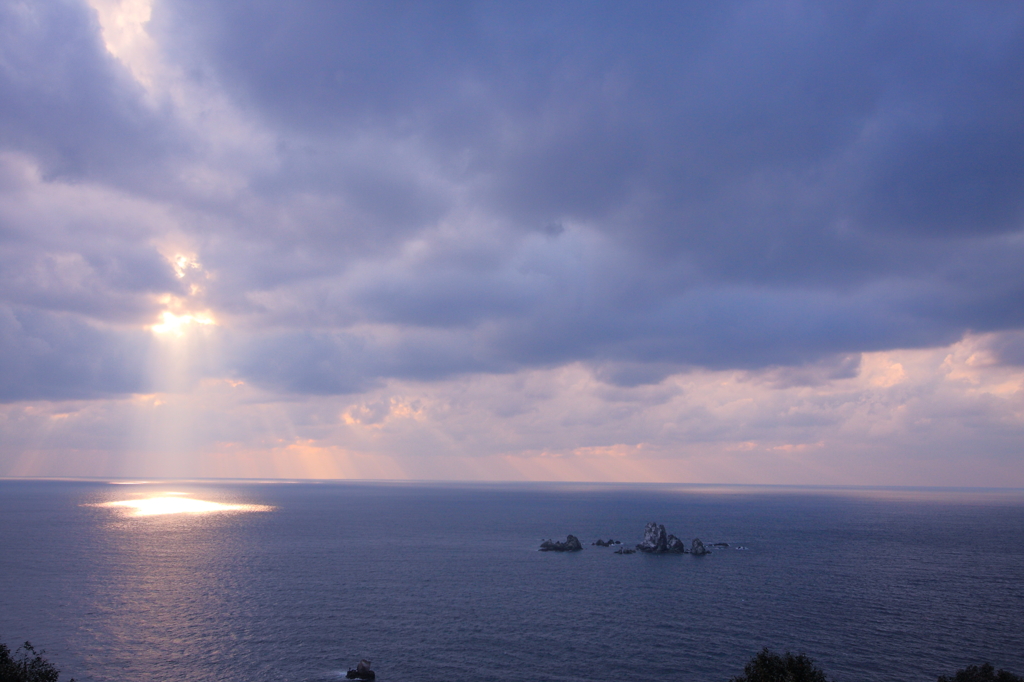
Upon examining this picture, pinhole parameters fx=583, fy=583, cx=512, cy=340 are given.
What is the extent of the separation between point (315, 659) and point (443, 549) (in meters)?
87.8

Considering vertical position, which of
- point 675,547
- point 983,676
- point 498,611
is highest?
point 983,676

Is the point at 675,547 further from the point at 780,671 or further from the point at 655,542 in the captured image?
the point at 780,671

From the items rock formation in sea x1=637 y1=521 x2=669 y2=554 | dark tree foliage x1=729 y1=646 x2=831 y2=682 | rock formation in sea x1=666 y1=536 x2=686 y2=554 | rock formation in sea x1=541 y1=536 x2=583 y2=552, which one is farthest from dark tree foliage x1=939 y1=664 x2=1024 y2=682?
rock formation in sea x1=541 y1=536 x2=583 y2=552

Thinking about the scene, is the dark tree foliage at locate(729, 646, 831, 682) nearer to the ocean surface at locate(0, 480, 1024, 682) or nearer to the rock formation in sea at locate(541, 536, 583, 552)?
the ocean surface at locate(0, 480, 1024, 682)

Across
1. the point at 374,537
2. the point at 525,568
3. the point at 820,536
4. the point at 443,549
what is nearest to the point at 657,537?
the point at 525,568

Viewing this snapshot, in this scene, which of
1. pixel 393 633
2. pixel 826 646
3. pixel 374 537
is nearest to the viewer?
pixel 826 646

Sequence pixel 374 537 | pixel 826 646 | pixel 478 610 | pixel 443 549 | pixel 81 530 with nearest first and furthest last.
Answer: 1. pixel 826 646
2. pixel 478 610
3. pixel 443 549
4. pixel 374 537
5. pixel 81 530

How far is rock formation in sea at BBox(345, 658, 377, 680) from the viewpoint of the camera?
6581 centimetres

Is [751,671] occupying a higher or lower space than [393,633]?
higher

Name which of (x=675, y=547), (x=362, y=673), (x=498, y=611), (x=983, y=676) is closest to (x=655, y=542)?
(x=675, y=547)

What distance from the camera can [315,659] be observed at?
7175 centimetres

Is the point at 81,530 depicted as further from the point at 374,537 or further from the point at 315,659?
the point at 315,659

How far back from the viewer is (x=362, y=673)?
65.8 meters

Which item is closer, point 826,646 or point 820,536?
point 826,646
